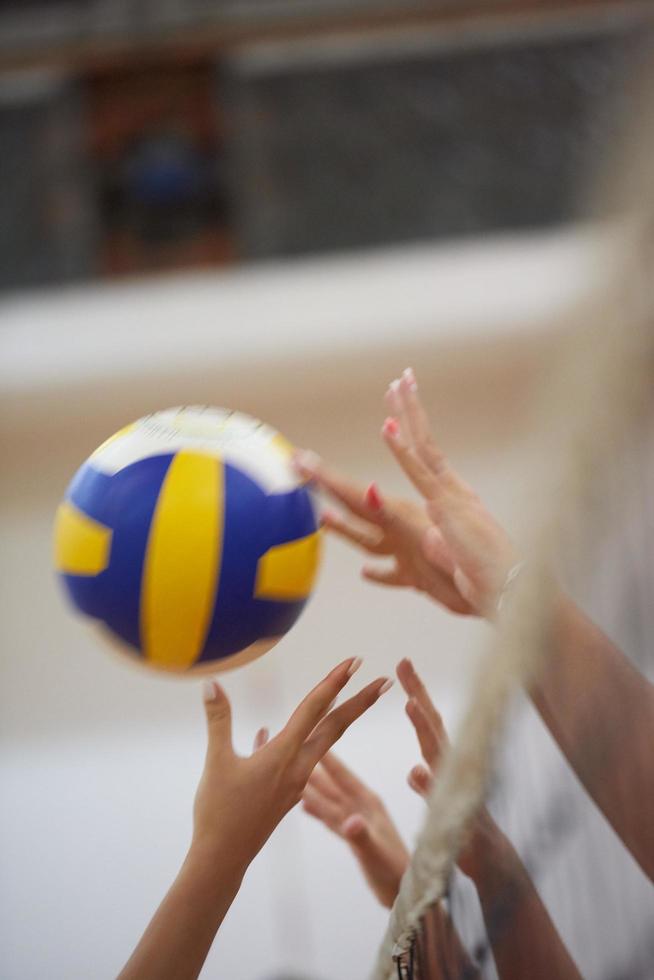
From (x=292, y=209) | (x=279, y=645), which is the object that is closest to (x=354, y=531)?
(x=279, y=645)

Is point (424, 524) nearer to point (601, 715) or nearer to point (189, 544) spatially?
point (189, 544)

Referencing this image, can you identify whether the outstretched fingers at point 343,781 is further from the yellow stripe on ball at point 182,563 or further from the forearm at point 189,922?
the forearm at point 189,922

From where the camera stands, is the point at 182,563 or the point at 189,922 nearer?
the point at 189,922

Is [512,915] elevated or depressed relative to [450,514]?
depressed

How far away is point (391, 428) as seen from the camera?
87cm

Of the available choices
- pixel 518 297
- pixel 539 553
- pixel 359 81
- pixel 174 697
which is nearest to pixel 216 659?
pixel 539 553

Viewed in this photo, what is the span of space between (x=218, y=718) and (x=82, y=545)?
0.25 metres

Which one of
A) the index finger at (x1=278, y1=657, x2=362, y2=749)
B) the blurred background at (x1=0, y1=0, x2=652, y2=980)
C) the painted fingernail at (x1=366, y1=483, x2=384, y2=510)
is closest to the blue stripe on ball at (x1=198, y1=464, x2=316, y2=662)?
the painted fingernail at (x1=366, y1=483, x2=384, y2=510)

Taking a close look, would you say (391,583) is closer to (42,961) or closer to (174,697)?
(42,961)

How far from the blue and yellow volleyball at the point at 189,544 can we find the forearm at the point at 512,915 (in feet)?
0.93

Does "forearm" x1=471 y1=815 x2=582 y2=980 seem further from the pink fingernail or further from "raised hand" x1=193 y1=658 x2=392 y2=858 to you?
the pink fingernail

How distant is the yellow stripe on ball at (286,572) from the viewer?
0.92m

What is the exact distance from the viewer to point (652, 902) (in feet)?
2.44

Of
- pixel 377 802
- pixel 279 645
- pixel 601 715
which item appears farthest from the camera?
pixel 279 645
